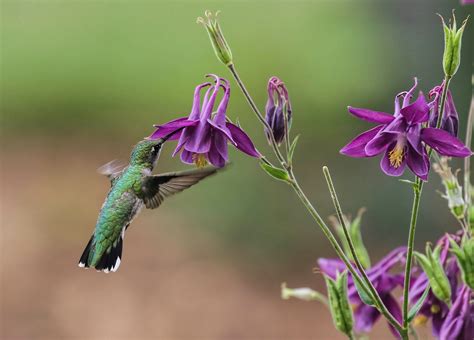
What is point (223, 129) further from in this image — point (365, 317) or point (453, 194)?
point (365, 317)

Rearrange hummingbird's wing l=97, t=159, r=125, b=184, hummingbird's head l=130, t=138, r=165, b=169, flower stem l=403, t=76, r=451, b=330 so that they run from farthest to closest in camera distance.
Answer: hummingbird's wing l=97, t=159, r=125, b=184 < hummingbird's head l=130, t=138, r=165, b=169 < flower stem l=403, t=76, r=451, b=330

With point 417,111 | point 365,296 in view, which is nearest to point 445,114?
point 417,111

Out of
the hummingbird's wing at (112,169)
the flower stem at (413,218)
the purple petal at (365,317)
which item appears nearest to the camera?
the flower stem at (413,218)

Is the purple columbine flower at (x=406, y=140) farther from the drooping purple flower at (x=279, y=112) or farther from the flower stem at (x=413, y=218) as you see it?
the drooping purple flower at (x=279, y=112)

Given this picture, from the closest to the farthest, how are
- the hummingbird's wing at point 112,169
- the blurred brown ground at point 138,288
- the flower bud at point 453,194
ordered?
1. the flower bud at point 453,194
2. the hummingbird's wing at point 112,169
3. the blurred brown ground at point 138,288

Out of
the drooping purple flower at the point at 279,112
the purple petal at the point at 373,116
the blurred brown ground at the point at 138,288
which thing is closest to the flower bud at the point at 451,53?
the purple petal at the point at 373,116

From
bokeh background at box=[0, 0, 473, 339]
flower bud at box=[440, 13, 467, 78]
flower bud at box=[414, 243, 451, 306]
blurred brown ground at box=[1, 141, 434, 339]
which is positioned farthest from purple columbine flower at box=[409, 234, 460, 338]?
blurred brown ground at box=[1, 141, 434, 339]

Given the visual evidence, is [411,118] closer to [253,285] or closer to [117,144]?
[253,285]

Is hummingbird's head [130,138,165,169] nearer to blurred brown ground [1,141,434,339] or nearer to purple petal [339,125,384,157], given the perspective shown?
purple petal [339,125,384,157]
